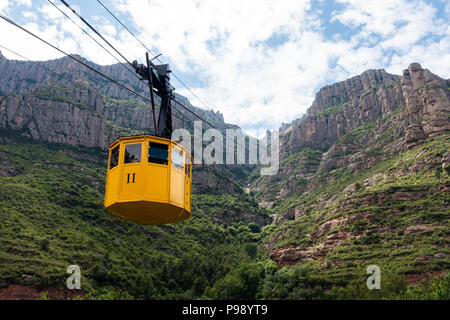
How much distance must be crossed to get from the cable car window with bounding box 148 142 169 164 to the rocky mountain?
51.6ft

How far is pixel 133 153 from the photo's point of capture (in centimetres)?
1675

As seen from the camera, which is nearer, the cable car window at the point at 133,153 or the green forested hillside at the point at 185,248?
the cable car window at the point at 133,153

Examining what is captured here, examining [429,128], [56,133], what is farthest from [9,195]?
[429,128]

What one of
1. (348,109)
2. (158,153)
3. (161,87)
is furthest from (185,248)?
(348,109)

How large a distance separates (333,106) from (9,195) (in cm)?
15615

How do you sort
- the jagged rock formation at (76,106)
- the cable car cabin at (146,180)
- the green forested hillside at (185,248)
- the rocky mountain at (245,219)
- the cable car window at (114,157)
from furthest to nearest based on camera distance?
the jagged rock formation at (76,106)
the rocky mountain at (245,219)
the green forested hillside at (185,248)
the cable car window at (114,157)
the cable car cabin at (146,180)

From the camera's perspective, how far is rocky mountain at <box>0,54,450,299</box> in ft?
177

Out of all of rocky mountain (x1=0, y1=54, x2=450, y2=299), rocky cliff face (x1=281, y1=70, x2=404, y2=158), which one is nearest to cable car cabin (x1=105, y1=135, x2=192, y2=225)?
rocky mountain (x1=0, y1=54, x2=450, y2=299)

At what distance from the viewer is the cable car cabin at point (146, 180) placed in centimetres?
1622

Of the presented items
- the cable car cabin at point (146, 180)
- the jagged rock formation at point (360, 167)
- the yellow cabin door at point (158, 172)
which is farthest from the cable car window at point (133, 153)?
the jagged rock formation at point (360, 167)

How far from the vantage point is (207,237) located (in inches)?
3772

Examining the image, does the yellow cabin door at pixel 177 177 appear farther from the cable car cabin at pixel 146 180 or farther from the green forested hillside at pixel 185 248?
the green forested hillside at pixel 185 248
